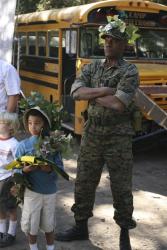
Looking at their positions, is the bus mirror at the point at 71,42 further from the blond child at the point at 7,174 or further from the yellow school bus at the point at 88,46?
the blond child at the point at 7,174

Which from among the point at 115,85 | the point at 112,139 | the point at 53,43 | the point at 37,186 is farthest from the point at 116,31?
the point at 53,43

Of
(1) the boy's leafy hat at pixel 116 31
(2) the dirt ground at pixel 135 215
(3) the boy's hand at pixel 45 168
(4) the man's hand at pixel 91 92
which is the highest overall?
(1) the boy's leafy hat at pixel 116 31

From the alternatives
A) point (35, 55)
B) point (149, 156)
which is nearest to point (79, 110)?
point (149, 156)

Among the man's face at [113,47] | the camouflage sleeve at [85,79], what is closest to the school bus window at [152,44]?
the camouflage sleeve at [85,79]

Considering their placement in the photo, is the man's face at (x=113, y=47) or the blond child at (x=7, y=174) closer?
the man's face at (x=113, y=47)

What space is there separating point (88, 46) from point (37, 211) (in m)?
4.88

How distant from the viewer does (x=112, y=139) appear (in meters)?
4.09

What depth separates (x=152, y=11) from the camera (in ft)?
28.4

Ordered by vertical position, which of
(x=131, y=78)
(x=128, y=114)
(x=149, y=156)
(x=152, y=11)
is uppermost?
(x=152, y=11)

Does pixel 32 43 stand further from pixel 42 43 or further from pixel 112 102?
pixel 112 102

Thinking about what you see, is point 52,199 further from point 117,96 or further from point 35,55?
point 35,55

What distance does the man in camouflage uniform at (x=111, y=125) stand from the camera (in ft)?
13.0

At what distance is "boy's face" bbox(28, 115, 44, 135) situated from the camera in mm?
3771

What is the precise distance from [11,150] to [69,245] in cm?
100
